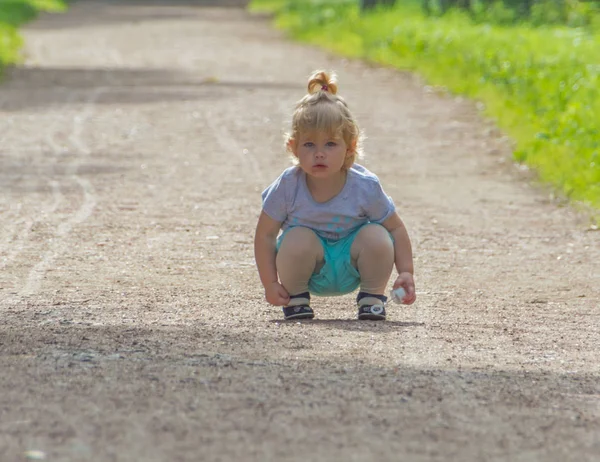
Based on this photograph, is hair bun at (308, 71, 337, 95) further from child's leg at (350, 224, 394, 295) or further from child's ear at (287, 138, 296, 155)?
child's leg at (350, 224, 394, 295)

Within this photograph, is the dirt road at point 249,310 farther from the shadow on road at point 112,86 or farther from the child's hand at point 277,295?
the shadow on road at point 112,86

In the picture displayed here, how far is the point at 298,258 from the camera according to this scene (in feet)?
20.3

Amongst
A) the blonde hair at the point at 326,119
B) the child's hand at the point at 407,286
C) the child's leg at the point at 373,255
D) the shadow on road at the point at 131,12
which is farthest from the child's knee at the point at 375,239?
the shadow on road at the point at 131,12

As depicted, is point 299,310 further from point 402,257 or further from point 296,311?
point 402,257

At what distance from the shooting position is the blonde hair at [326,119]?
19.9ft

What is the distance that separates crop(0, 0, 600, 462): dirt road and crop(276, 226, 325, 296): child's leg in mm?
234

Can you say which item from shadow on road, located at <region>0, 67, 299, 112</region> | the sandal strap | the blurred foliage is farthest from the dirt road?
the blurred foliage

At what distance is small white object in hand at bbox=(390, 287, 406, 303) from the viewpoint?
6098mm

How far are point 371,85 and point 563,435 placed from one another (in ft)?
→ 51.3

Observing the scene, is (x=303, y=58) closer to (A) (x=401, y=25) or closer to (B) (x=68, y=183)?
(A) (x=401, y=25)

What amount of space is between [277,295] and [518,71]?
33.3 feet

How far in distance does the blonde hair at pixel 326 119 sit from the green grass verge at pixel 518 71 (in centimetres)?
440

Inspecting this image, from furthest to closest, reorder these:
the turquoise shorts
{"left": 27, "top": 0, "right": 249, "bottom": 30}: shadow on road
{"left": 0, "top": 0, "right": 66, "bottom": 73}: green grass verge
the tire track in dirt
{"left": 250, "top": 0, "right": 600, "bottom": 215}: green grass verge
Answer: {"left": 27, "top": 0, "right": 249, "bottom": 30}: shadow on road < {"left": 0, "top": 0, "right": 66, "bottom": 73}: green grass verge < {"left": 250, "top": 0, "right": 600, "bottom": 215}: green grass verge < the tire track in dirt < the turquoise shorts

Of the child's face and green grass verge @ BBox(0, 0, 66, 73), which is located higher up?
the child's face
